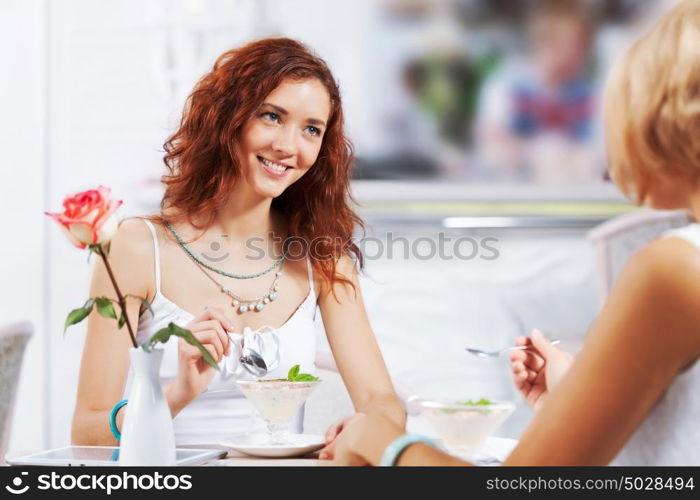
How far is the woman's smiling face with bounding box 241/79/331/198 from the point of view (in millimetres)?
2305

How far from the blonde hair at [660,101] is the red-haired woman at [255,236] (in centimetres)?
118

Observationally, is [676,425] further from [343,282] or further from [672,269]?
[343,282]

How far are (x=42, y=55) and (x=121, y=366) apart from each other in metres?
2.67

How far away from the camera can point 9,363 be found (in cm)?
159

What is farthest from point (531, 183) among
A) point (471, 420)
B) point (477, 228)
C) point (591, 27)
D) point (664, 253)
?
point (664, 253)

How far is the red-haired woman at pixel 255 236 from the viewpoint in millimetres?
2217

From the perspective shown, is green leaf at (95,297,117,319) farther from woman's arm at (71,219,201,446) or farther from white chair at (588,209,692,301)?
white chair at (588,209,692,301)

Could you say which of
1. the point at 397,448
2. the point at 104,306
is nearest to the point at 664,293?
the point at 397,448

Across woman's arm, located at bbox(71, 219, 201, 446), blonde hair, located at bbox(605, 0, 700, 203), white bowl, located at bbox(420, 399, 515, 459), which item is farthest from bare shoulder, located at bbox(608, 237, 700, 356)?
woman's arm, located at bbox(71, 219, 201, 446)

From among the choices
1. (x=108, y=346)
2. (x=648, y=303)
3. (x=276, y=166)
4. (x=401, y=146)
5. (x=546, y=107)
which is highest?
(x=546, y=107)

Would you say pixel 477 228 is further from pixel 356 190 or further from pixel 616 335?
pixel 616 335

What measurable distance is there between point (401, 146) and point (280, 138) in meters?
1.84

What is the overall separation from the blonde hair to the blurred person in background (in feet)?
9.76

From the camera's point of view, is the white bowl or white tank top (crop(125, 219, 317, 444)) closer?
the white bowl
